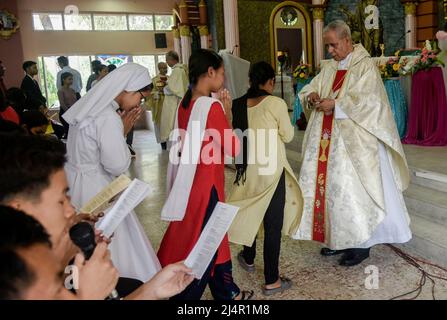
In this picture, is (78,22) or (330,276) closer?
(330,276)

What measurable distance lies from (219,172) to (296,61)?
888 cm

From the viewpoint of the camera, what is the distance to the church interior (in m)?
2.96

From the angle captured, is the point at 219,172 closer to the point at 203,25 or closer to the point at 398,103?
the point at 398,103

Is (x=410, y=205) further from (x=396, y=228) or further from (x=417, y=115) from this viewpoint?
(x=417, y=115)

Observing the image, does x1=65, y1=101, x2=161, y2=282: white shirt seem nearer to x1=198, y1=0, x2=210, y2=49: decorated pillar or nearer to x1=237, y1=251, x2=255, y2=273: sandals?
x1=237, y1=251, x2=255, y2=273: sandals

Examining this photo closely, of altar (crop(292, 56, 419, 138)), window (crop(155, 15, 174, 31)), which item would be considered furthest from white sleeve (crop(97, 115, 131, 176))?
window (crop(155, 15, 174, 31))

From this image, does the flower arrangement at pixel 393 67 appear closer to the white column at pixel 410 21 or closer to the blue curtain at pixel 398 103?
the blue curtain at pixel 398 103

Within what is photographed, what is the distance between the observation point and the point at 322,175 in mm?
3139

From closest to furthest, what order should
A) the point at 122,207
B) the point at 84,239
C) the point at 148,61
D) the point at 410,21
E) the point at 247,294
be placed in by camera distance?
the point at 84,239
the point at 122,207
the point at 247,294
the point at 410,21
the point at 148,61

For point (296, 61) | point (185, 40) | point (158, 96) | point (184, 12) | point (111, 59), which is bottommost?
point (158, 96)

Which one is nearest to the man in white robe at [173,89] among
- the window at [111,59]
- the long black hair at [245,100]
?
the long black hair at [245,100]

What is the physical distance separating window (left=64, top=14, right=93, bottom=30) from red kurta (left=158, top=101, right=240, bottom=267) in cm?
1244

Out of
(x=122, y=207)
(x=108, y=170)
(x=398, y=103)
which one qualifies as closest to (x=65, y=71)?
(x=398, y=103)

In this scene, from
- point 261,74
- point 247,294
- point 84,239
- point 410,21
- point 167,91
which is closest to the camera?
point 84,239
